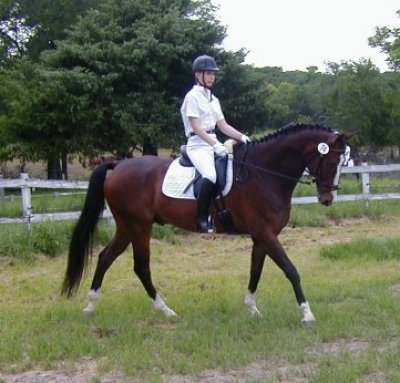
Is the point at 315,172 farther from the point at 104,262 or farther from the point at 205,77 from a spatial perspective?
the point at 104,262

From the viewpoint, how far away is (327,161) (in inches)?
239

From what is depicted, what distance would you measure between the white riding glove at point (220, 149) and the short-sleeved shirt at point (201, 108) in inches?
11.6

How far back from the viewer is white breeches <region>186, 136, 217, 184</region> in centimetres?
621

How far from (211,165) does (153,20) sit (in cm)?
1713

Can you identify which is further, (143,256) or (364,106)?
(364,106)

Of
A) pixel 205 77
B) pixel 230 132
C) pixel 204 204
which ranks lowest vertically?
pixel 204 204

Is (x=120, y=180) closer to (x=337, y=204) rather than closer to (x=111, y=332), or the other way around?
(x=111, y=332)

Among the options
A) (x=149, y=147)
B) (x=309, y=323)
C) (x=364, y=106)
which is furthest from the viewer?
(x=364, y=106)

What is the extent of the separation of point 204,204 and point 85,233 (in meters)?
1.64

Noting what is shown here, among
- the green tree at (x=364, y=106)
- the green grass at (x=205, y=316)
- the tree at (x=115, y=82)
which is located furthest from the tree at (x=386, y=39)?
the green grass at (x=205, y=316)

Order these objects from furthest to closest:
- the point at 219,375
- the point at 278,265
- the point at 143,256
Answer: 1. the point at 143,256
2. the point at 278,265
3. the point at 219,375

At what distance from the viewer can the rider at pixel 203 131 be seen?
6211mm

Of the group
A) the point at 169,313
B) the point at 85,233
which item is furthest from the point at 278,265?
the point at 85,233

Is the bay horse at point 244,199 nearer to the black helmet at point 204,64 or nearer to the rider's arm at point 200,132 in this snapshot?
the rider's arm at point 200,132
